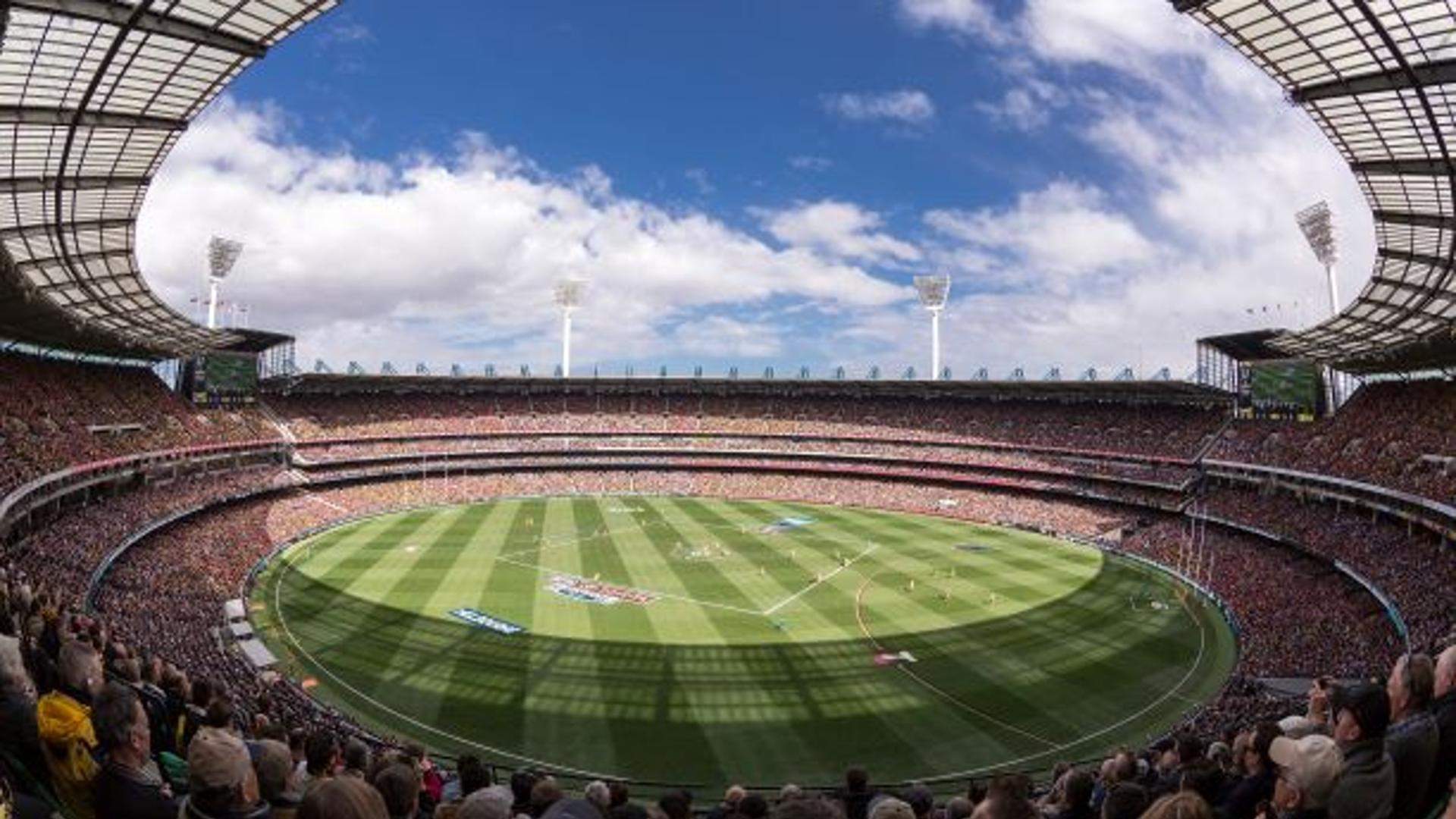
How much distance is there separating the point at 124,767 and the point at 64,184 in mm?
33662

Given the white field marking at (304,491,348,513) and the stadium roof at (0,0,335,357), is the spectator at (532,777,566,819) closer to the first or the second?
the stadium roof at (0,0,335,357)

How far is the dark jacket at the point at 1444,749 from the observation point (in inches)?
244

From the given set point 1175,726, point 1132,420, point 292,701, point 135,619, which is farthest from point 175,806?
point 1132,420

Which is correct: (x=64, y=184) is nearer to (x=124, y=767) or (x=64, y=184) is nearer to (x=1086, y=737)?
(x=124, y=767)

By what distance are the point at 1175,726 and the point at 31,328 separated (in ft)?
196

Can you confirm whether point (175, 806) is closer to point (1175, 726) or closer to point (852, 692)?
point (852, 692)

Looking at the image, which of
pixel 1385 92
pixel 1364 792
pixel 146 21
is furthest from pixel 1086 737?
pixel 146 21

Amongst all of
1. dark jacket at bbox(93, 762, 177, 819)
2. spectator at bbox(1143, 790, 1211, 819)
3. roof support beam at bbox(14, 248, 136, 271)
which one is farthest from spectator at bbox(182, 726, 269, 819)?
roof support beam at bbox(14, 248, 136, 271)

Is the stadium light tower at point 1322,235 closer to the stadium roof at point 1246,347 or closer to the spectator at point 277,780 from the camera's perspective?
the stadium roof at point 1246,347

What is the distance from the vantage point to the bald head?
→ 6379 millimetres

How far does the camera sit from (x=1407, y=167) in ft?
96.3

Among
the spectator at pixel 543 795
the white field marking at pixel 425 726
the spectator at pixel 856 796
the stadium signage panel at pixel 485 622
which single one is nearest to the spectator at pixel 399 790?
the spectator at pixel 543 795

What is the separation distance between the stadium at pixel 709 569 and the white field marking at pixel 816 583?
0.28 metres

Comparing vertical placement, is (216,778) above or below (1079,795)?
above
